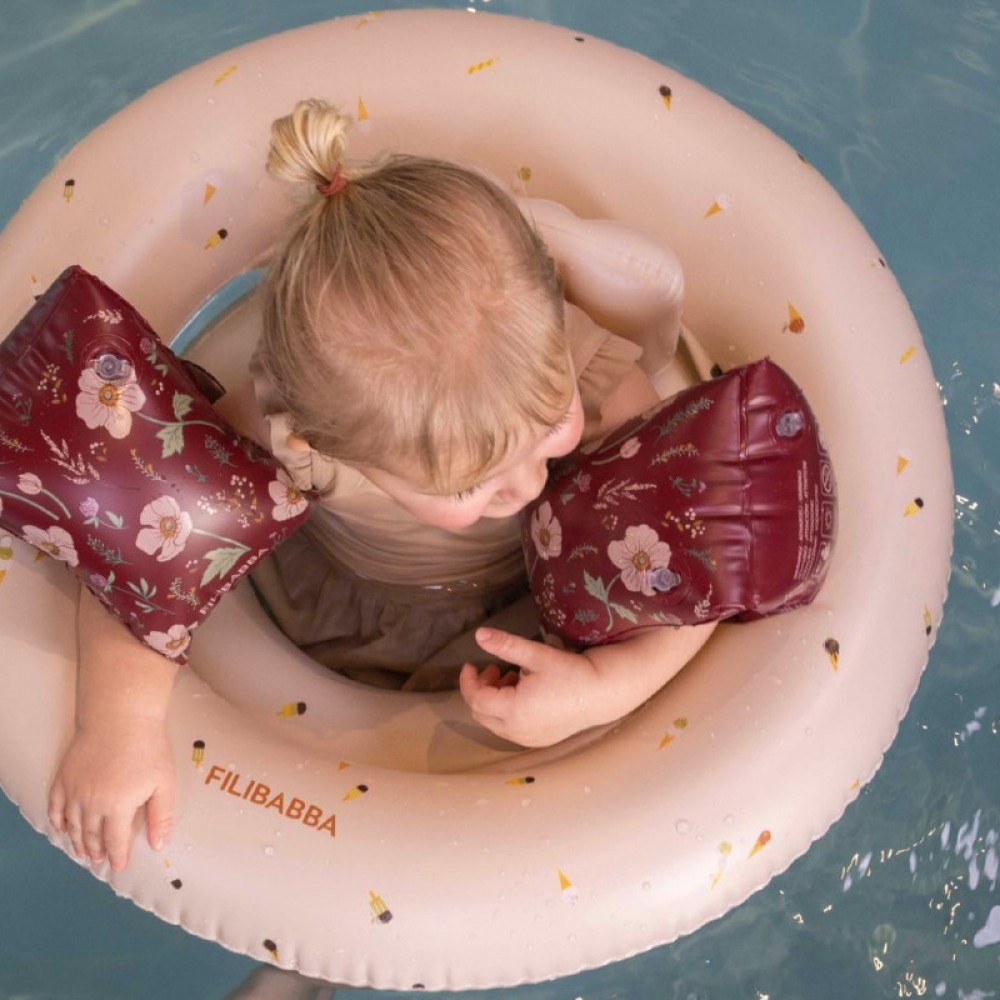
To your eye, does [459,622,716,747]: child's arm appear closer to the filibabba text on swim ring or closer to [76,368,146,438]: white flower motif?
the filibabba text on swim ring

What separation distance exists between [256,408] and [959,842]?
105 centimetres

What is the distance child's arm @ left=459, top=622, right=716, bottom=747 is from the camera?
3.26ft

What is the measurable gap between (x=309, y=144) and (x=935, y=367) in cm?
117

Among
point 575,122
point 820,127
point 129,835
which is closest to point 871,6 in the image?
point 820,127

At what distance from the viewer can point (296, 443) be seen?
937 millimetres

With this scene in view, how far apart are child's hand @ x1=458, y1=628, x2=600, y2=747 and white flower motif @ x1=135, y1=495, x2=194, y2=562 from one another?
260 millimetres

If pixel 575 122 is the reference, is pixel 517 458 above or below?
below

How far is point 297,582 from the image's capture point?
1.26 m

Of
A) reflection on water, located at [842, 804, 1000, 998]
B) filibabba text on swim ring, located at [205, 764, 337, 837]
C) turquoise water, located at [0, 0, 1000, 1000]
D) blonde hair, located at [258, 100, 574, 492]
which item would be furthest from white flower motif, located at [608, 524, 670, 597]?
reflection on water, located at [842, 804, 1000, 998]

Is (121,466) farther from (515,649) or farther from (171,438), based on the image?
(515,649)

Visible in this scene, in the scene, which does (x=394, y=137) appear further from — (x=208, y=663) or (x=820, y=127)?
(x=820, y=127)

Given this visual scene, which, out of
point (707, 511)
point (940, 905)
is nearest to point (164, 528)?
point (707, 511)

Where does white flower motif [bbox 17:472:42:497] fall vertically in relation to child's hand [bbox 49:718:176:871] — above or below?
above

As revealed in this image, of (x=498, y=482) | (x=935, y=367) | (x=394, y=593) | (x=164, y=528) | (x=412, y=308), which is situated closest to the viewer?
(x=412, y=308)
